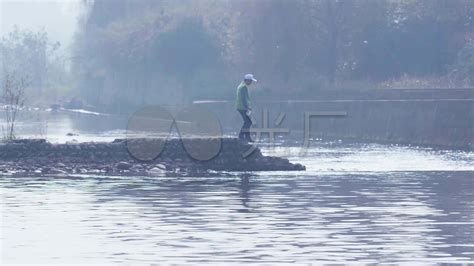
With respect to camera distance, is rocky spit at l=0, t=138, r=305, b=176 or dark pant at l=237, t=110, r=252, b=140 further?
dark pant at l=237, t=110, r=252, b=140

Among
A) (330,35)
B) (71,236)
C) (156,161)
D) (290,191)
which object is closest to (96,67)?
(330,35)

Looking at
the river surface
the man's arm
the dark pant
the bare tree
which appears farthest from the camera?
the bare tree

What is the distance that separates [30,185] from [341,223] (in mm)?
8919

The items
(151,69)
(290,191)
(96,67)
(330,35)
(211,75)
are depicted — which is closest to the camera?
(290,191)

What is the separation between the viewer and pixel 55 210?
2241 centimetres

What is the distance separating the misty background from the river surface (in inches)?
1055

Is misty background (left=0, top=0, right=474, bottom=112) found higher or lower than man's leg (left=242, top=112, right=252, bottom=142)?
higher

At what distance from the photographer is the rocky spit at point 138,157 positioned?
3141 centimetres

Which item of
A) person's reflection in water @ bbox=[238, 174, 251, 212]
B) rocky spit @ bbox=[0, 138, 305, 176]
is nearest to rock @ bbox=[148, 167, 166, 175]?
rocky spit @ bbox=[0, 138, 305, 176]

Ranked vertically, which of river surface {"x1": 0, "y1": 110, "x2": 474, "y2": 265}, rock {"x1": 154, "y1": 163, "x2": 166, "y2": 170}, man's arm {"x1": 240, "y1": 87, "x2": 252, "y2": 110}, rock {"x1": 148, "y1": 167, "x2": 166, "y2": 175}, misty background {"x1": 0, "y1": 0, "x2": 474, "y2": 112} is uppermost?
misty background {"x1": 0, "y1": 0, "x2": 474, "y2": 112}

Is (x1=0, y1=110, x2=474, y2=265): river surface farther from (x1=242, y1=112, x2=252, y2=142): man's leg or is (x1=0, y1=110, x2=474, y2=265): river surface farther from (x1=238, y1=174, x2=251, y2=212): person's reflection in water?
(x1=242, y1=112, x2=252, y2=142): man's leg

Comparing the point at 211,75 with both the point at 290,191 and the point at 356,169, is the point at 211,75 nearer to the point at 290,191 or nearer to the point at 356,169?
the point at 356,169

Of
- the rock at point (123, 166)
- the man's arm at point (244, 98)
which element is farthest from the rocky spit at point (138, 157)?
the man's arm at point (244, 98)

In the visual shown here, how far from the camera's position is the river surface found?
17297mm
